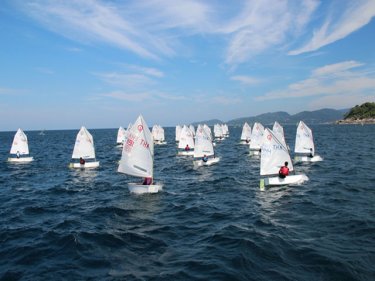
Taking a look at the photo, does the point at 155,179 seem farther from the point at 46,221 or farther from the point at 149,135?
→ the point at 46,221

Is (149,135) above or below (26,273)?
above

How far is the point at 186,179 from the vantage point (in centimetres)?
3906

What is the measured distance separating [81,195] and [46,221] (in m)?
8.26

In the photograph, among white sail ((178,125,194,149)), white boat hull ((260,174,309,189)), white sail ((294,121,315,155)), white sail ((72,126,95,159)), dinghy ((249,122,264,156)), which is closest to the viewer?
white boat hull ((260,174,309,189))

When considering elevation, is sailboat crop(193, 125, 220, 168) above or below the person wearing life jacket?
above

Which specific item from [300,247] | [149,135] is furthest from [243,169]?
[300,247]

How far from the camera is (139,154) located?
101 feet

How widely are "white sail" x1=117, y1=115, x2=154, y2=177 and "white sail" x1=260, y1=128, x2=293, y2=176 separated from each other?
10461 millimetres

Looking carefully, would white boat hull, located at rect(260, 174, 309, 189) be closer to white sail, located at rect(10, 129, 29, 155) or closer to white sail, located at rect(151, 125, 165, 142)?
white sail, located at rect(10, 129, 29, 155)

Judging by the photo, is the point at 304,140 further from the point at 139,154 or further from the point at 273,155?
the point at 139,154

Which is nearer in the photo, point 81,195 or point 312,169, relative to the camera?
point 81,195

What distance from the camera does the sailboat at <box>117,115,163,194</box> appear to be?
100 feet

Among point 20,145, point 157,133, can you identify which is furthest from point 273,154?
point 157,133

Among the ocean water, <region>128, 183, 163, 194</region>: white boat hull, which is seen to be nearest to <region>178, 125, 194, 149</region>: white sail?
the ocean water
